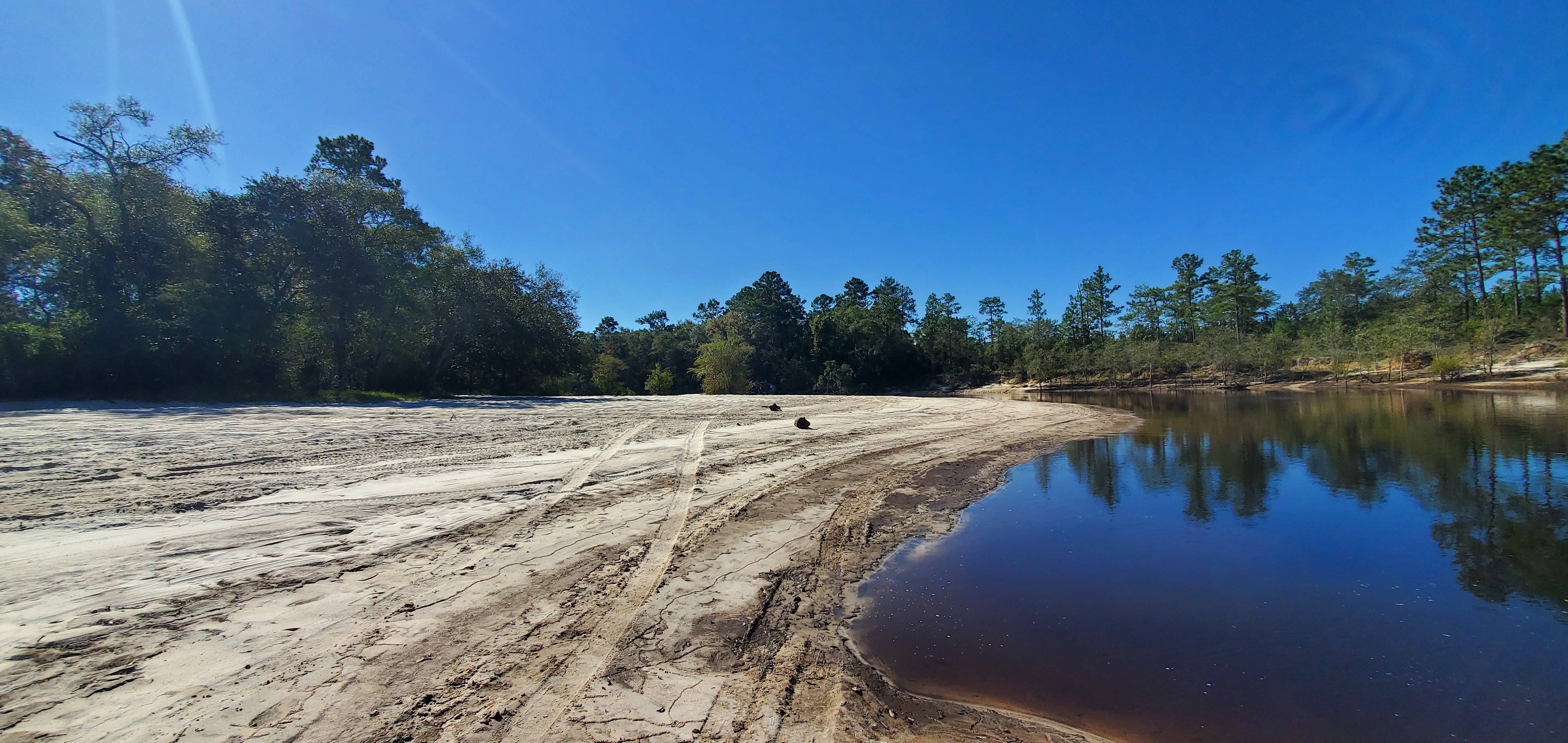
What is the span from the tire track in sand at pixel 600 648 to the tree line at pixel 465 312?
2228 centimetres

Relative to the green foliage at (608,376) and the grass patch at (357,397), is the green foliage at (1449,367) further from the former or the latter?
the grass patch at (357,397)

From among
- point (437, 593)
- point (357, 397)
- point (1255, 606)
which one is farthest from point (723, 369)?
point (1255, 606)

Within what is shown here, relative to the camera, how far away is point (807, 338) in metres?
65.6

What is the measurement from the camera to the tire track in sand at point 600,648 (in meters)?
2.95

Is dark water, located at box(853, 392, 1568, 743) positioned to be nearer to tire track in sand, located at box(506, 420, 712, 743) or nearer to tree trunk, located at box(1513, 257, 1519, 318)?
tire track in sand, located at box(506, 420, 712, 743)

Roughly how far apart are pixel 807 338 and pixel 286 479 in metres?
59.2

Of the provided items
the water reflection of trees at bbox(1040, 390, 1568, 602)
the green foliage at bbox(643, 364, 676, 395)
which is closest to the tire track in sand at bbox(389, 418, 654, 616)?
the water reflection of trees at bbox(1040, 390, 1568, 602)

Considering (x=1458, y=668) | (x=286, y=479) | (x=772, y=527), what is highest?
(x=286, y=479)

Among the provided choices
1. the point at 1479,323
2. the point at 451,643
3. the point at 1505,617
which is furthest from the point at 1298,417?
the point at 1479,323

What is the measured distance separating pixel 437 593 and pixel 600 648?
5.72 ft

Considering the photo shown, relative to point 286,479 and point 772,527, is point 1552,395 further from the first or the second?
point 286,479

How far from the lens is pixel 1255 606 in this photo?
17.5 feet

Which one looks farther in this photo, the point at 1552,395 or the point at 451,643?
the point at 1552,395

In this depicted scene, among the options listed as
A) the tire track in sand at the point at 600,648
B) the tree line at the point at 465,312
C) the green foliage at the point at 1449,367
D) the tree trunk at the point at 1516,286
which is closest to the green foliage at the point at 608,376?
the tree line at the point at 465,312
